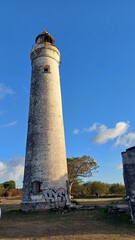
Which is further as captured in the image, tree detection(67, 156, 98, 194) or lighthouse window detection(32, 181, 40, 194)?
tree detection(67, 156, 98, 194)

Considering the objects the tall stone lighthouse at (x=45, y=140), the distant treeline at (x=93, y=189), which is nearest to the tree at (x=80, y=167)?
the distant treeline at (x=93, y=189)

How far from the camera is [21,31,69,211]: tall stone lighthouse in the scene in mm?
17969

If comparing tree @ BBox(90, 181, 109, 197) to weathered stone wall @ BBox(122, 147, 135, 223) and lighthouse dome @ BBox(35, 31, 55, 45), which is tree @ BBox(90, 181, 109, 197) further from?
weathered stone wall @ BBox(122, 147, 135, 223)

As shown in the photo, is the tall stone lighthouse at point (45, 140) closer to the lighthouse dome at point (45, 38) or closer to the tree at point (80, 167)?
the lighthouse dome at point (45, 38)

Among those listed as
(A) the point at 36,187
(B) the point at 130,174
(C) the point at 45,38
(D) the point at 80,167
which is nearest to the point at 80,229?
(B) the point at 130,174

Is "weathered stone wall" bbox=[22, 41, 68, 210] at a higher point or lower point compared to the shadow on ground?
higher

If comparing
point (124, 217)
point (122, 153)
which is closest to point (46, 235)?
point (124, 217)

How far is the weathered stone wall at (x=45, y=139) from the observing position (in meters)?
18.0

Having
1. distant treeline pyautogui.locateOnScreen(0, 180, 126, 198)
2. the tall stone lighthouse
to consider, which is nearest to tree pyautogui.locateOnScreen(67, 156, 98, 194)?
distant treeline pyautogui.locateOnScreen(0, 180, 126, 198)

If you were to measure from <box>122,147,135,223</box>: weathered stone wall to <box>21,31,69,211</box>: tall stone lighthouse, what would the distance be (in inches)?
287

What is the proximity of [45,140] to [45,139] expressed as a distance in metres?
0.08

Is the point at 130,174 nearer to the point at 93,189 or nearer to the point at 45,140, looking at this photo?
the point at 45,140

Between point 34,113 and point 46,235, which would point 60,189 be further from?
point 46,235

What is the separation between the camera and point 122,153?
12.8 m
